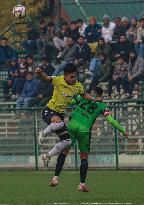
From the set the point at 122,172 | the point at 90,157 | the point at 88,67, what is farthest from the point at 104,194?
the point at 88,67

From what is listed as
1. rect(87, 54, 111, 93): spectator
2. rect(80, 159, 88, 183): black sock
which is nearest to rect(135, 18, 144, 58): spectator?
rect(87, 54, 111, 93): spectator

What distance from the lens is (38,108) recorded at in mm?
27672

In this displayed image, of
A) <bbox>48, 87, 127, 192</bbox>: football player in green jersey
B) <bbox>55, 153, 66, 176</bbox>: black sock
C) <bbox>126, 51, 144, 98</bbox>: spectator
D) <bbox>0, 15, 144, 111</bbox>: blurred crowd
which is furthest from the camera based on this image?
<bbox>0, 15, 144, 111</bbox>: blurred crowd

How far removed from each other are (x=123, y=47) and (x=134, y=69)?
895 mm

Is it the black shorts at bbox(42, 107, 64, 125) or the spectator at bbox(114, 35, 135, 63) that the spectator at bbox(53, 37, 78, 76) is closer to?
the spectator at bbox(114, 35, 135, 63)

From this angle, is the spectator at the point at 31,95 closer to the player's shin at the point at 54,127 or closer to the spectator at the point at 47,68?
the spectator at the point at 47,68

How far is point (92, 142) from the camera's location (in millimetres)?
27734

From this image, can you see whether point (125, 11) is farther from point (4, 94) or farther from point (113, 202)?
point (113, 202)

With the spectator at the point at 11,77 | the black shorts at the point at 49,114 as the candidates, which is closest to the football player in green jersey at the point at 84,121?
the black shorts at the point at 49,114

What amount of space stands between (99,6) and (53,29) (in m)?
7.85

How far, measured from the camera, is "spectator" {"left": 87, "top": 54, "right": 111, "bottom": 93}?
1161 inches

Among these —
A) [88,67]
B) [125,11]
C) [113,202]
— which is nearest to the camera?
[113,202]

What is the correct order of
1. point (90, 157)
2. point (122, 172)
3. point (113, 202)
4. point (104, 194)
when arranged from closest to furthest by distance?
point (113, 202) → point (104, 194) → point (122, 172) → point (90, 157)

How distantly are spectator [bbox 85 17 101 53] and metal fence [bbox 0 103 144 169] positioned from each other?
4055 mm
